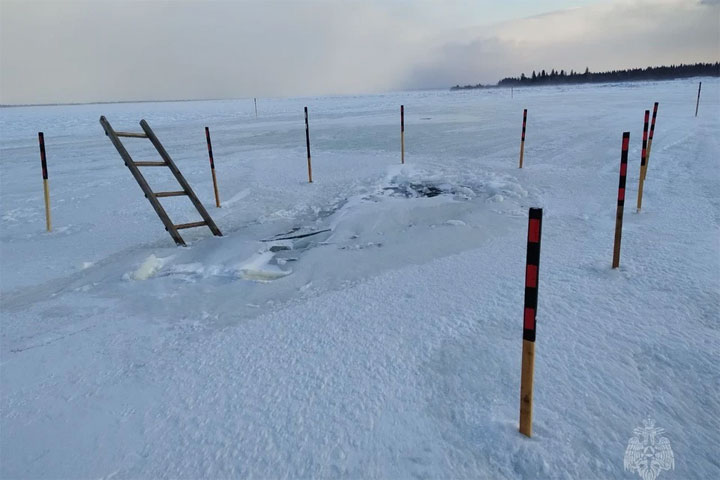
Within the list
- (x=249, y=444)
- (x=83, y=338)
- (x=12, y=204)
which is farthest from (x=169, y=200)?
(x=249, y=444)

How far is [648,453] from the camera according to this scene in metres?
1.82

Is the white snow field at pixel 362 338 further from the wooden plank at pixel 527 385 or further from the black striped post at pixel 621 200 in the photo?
the black striped post at pixel 621 200

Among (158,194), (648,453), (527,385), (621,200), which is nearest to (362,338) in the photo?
(527,385)

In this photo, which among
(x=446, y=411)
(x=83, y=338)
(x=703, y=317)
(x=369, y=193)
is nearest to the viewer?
(x=446, y=411)

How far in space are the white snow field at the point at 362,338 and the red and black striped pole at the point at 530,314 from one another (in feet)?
0.43

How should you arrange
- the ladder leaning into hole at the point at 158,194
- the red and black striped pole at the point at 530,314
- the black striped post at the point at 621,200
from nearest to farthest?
the red and black striped pole at the point at 530,314 < the black striped post at the point at 621,200 < the ladder leaning into hole at the point at 158,194

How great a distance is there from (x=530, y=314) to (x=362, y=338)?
48.6 inches

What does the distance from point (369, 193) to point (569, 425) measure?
509 centimetres

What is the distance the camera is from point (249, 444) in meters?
1.96

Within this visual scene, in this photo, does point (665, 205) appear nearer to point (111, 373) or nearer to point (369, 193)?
point (369, 193)

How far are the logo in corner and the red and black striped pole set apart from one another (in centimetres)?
42

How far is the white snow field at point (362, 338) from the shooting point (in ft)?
6.30

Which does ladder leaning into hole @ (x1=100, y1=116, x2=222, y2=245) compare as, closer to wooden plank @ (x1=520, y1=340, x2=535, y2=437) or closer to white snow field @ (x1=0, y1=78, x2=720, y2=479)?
white snow field @ (x1=0, y1=78, x2=720, y2=479)

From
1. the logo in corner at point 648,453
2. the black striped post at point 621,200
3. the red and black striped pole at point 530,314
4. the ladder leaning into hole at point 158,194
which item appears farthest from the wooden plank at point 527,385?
the ladder leaning into hole at point 158,194
